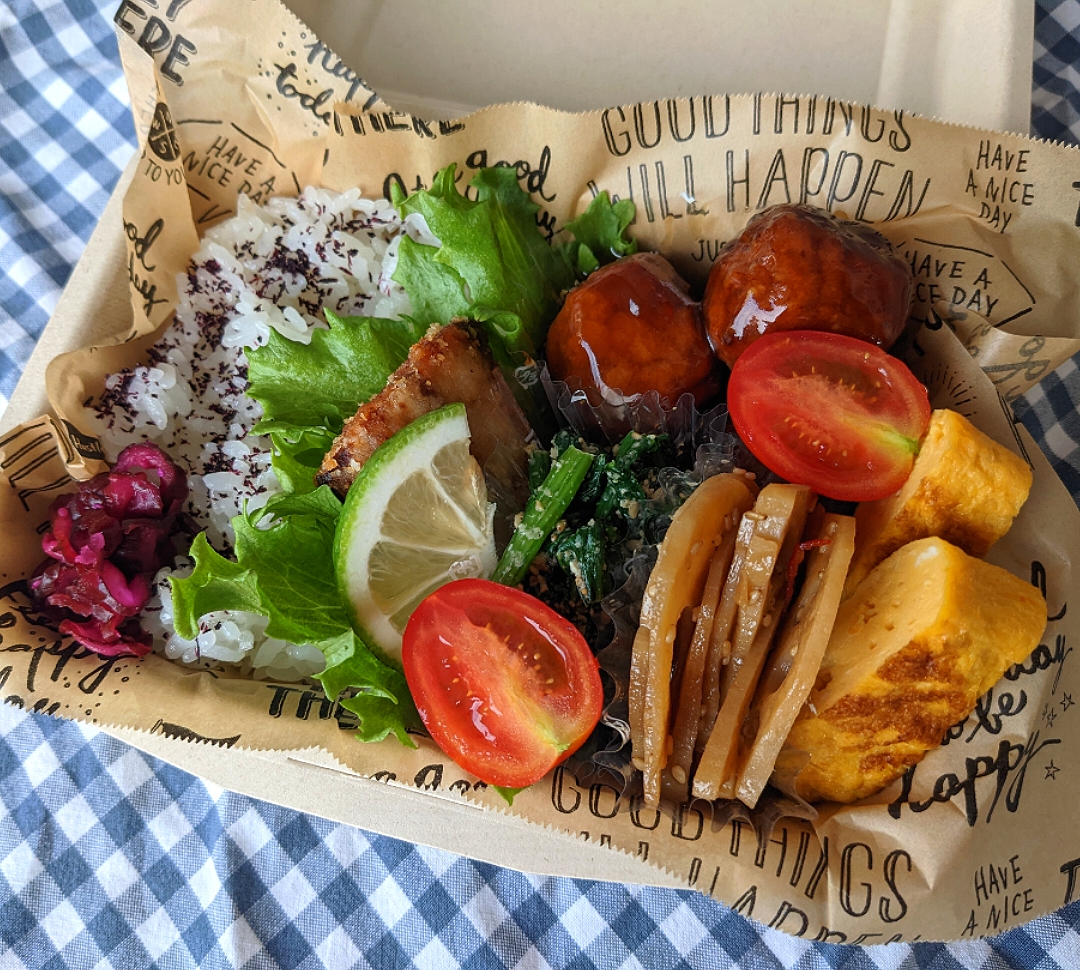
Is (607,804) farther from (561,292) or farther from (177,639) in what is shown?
(561,292)

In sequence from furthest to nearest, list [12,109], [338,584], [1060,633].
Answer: [12,109] → [338,584] → [1060,633]

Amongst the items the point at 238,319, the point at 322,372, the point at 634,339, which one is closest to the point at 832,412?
the point at 634,339

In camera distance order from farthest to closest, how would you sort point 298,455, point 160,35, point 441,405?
point 160,35 < point 298,455 < point 441,405

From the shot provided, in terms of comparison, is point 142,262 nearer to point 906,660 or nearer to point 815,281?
point 815,281

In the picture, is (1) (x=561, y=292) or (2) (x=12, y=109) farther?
(2) (x=12, y=109)

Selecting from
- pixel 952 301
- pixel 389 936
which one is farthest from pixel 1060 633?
pixel 389 936

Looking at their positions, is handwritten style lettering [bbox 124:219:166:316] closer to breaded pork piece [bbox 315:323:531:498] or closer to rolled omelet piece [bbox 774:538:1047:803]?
breaded pork piece [bbox 315:323:531:498]
